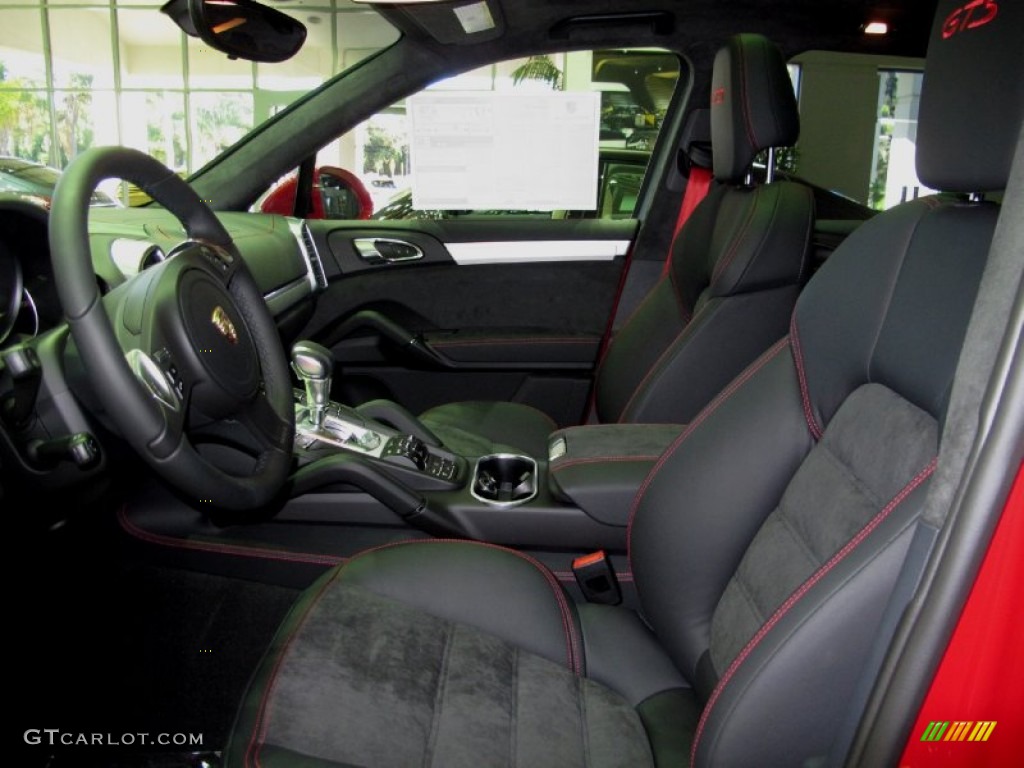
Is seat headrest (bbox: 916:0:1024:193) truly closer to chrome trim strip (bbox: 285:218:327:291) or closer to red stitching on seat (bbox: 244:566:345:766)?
red stitching on seat (bbox: 244:566:345:766)

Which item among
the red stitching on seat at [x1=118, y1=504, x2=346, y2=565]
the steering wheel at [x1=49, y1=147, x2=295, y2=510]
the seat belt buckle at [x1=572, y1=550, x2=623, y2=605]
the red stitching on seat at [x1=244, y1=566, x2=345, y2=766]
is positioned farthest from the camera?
the red stitching on seat at [x1=118, y1=504, x2=346, y2=565]

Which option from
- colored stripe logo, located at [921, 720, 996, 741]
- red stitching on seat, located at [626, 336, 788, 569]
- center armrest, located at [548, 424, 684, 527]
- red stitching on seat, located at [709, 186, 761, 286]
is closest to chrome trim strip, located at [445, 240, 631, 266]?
red stitching on seat, located at [709, 186, 761, 286]

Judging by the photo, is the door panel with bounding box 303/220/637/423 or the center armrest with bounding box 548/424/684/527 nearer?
the center armrest with bounding box 548/424/684/527

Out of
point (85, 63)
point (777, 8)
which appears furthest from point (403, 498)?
point (85, 63)

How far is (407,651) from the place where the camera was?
105 cm

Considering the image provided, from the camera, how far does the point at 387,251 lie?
250cm

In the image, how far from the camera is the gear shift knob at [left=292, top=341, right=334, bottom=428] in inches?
61.2

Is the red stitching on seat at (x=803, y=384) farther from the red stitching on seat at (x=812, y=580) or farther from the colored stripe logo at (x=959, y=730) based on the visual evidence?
the colored stripe logo at (x=959, y=730)

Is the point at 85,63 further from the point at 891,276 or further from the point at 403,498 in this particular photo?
the point at 891,276

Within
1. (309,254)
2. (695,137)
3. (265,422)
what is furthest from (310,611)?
(695,137)

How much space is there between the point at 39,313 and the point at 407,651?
0.71 metres

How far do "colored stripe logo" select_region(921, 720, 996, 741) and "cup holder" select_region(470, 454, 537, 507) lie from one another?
2.63ft

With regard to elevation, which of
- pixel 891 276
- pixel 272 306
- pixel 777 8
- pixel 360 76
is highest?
pixel 777 8

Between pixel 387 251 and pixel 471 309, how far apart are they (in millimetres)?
280
